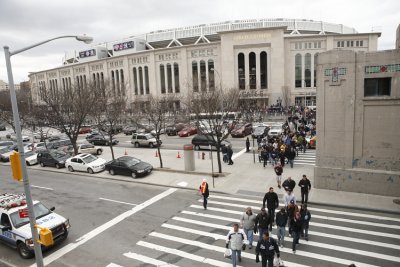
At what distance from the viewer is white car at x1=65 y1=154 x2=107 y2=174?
76.9ft

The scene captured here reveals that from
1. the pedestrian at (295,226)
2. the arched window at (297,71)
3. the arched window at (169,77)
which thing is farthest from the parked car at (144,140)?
the arched window at (169,77)

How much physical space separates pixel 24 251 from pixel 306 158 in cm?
1937

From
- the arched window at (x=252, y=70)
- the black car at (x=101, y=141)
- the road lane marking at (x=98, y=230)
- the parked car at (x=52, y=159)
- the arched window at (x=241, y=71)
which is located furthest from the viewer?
the arched window at (x=241, y=71)

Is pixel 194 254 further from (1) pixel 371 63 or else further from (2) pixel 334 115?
(1) pixel 371 63

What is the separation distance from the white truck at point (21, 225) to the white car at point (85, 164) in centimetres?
1111

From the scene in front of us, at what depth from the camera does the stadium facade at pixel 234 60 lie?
63.4m

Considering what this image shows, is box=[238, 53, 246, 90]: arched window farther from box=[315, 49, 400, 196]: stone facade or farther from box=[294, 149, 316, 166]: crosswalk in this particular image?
box=[315, 49, 400, 196]: stone facade

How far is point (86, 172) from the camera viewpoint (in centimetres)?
2386

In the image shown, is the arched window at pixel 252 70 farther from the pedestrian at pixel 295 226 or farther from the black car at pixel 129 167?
the pedestrian at pixel 295 226

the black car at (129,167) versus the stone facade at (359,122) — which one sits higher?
the stone facade at (359,122)

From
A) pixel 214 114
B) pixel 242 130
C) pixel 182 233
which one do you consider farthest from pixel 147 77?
pixel 182 233

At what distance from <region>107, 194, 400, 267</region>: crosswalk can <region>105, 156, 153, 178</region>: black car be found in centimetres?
758

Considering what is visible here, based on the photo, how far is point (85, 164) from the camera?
77.7ft

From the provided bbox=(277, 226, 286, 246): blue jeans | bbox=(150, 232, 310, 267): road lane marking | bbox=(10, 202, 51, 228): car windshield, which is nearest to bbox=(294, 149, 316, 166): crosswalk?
bbox=(277, 226, 286, 246): blue jeans
